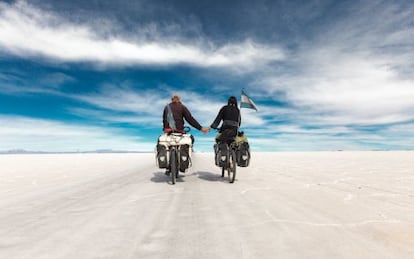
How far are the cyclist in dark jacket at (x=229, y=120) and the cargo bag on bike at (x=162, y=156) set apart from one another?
64.0 inches

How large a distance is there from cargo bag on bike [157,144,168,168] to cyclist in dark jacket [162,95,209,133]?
0.53m

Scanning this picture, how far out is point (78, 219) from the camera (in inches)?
139

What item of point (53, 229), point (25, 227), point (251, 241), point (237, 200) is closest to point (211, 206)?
point (237, 200)

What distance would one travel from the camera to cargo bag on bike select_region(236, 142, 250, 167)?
7668 millimetres

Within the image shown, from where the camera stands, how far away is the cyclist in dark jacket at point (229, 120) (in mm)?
7723

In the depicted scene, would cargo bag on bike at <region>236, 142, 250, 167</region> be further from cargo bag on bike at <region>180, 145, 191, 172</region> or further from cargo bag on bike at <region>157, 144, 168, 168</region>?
cargo bag on bike at <region>157, 144, 168, 168</region>

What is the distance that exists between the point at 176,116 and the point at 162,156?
3.85 ft

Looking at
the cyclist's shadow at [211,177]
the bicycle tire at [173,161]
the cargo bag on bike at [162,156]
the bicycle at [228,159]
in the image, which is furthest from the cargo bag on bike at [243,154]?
the cargo bag on bike at [162,156]

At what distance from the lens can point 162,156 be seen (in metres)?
6.99

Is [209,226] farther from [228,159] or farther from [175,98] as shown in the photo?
[175,98]

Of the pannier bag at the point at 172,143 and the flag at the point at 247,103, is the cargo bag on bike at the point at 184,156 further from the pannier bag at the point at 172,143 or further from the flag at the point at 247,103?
the flag at the point at 247,103

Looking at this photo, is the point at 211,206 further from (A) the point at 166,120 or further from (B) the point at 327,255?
(A) the point at 166,120

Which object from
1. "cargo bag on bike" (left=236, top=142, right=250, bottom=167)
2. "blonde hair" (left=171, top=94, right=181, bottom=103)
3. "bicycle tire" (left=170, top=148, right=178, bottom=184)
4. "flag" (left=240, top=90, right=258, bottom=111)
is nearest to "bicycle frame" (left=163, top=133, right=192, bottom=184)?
"bicycle tire" (left=170, top=148, right=178, bottom=184)

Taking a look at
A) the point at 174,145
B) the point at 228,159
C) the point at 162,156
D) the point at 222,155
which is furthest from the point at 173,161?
the point at 228,159
